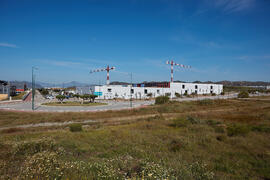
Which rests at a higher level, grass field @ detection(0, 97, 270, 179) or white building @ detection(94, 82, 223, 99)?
white building @ detection(94, 82, 223, 99)

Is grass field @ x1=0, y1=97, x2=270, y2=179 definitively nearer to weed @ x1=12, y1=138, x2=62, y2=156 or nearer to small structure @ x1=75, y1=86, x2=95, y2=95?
weed @ x1=12, y1=138, x2=62, y2=156

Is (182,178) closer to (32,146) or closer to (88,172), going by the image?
(88,172)

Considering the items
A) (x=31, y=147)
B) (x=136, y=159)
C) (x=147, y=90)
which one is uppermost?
(x=147, y=90)

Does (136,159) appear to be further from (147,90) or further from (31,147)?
(147,90)

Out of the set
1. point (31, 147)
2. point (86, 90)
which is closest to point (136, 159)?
point (31, 147)

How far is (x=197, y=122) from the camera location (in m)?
16.5

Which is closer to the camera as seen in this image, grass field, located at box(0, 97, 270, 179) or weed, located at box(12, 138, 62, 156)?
grass field, located at box(0, 97, 270, 179)

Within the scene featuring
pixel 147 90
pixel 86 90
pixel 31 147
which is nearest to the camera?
pixel 31 147

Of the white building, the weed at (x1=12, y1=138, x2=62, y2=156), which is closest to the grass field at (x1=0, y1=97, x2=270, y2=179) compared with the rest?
the weed at (x1=12, y1=138, x2=62, y2=156)

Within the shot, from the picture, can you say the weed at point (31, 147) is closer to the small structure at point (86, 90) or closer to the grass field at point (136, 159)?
the grass field at point (136, 159)

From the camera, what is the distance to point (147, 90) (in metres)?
60.5

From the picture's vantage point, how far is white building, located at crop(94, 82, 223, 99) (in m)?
54.1

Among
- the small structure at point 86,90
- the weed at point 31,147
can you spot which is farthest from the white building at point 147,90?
the weed at point 31,147

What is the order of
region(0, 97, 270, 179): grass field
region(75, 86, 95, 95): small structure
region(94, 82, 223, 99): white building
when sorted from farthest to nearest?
region(75, 86, 95, 95): small structure
region(94, 82, 223, 99): white building
region(0, 97, 270, 179): grass field
